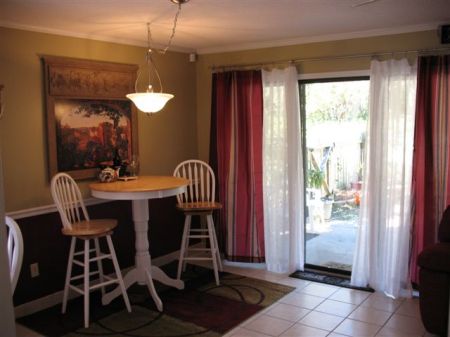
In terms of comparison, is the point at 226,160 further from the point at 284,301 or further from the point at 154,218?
→ the point at 284,301

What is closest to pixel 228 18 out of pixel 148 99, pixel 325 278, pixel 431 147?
pixel 148 99

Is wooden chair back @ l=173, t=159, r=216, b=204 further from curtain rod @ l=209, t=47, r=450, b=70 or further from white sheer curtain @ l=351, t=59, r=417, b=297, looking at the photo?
white sheer curtain @ l=351, t=59, r=417, b=297

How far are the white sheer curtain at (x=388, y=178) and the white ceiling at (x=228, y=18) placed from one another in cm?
48

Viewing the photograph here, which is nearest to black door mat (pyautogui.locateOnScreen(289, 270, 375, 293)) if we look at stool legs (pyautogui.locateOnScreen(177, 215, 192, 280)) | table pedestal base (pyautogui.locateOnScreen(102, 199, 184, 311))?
stool legs (pyautogui.locateOnScreen(177, 215, 192, 280))

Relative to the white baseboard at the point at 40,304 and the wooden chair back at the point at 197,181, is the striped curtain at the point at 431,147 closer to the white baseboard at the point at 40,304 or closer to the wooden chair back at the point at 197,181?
the wooden chair back at the point at 197,181

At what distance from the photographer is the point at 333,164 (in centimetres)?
451

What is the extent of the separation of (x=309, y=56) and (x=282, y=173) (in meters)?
1.16

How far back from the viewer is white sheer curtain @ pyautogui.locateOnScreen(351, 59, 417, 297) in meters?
3.85

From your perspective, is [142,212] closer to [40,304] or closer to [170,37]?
[40,304]

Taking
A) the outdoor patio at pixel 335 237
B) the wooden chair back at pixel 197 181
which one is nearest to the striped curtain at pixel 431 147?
the outdoor patio at pixel 335 237

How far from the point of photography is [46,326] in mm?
3434

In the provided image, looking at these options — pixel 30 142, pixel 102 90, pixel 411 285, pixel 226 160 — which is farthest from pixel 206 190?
pixel 411 285

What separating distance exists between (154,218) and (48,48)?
1.96m

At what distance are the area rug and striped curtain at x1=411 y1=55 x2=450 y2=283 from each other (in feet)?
4.44
